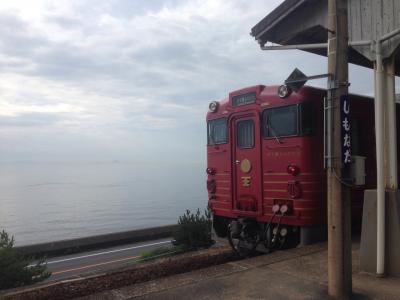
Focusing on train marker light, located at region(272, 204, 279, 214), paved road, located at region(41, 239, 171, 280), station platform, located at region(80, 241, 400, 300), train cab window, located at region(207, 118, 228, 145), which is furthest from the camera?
paved road, located at region(41, 239, 171, 280)

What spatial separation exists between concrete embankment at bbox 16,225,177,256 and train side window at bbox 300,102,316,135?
6.21 meters

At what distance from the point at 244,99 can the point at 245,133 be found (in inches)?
25.3

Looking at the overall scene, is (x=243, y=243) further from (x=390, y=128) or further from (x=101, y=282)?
(x=390, y=128)

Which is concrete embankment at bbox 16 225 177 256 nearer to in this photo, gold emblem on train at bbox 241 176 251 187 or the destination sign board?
gold emblem on train at bbox 241 176 251 187

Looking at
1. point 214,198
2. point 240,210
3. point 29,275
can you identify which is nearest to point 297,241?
point 240,210

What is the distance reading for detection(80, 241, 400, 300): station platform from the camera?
530 cm

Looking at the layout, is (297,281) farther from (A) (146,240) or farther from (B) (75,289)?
(A) (146,240)

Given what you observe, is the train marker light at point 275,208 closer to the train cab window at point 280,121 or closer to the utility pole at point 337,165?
the train cab window at point 280,121

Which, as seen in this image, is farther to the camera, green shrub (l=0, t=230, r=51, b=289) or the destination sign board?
the destination sign board

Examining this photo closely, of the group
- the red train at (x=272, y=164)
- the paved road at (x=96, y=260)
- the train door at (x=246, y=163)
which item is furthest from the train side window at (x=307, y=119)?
the paved road at (x=96, y=260)

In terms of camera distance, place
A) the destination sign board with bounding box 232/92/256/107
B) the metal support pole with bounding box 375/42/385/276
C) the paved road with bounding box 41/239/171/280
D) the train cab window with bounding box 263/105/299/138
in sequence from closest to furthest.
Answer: the metal support pole with bounding box 375/42/385/276, the train cab window with bounding box 263/105/299/138, the destination sign board with bounding box 232/92/256/107, the paved road with bounding box 41/239/171/280

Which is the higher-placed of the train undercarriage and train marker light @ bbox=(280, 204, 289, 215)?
train marker light @ bbox=(280, 204, 289, 215)

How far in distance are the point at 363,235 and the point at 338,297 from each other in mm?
1480

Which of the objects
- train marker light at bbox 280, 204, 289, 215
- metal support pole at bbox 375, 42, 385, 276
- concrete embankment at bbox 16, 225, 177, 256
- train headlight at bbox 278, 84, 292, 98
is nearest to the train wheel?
train marker light at bbox 280, 204, 289, 215
